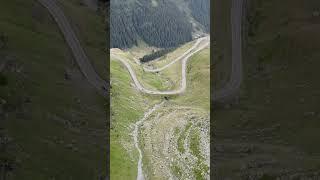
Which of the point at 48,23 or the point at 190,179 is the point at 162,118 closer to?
the point at 190,179

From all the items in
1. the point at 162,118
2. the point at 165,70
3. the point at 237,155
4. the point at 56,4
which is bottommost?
the point at 237,155

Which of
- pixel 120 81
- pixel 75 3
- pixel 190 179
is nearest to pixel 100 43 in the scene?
pixel 75 3

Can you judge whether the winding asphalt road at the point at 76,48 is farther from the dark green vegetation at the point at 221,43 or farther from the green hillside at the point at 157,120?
the dark green vegetation at the point at 221,43

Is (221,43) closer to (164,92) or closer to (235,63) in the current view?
(235,63)

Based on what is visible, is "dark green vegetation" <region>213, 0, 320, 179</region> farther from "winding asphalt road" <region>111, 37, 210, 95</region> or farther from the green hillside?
"winding asphalt road" <region>111, 37, 210, 95</region>

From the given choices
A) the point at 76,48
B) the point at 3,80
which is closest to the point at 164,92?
the point at 76,48
